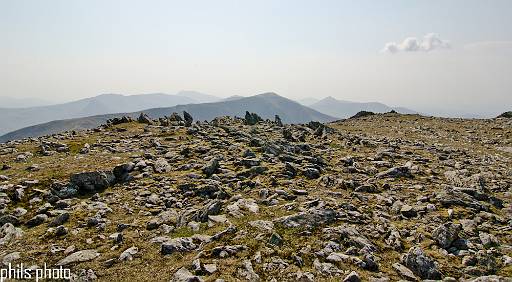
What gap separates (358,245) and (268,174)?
36.4ft

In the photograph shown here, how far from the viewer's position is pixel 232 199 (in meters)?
21.2

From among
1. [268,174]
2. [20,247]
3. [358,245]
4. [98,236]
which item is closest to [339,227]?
[358,245]

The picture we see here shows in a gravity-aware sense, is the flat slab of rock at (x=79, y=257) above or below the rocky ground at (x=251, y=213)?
below

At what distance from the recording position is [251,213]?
1919cm

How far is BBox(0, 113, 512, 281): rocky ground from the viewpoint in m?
14.6

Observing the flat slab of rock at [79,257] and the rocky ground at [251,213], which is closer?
the rocky ground at [251,213]

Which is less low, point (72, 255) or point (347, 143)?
point (347, 143)

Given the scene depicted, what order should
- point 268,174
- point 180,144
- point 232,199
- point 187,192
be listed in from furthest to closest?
1. point 180,144
2. point 268,174
3. point 187,192
4. point 232,199

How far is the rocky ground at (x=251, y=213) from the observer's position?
14.6m

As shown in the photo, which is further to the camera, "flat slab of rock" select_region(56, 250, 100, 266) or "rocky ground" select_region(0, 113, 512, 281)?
"flat slab of rock" select_region(56, 250, 100, 266)

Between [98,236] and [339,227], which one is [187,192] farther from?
[339,227]

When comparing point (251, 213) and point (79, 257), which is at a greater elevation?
point (251, 213)

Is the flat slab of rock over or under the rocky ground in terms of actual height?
under

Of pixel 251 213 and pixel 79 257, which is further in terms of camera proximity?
pixel 251 213
